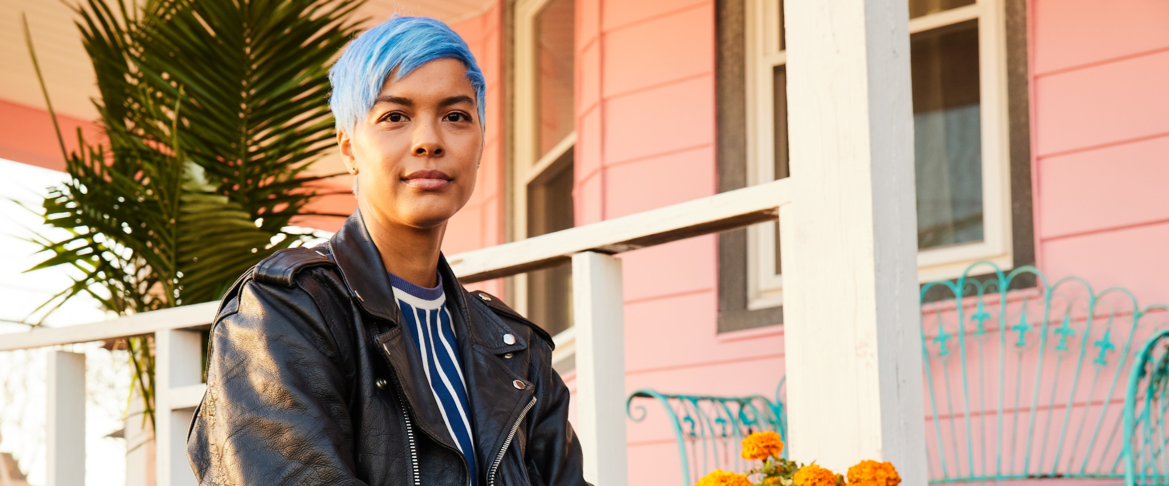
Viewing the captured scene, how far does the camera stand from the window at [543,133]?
5.28m

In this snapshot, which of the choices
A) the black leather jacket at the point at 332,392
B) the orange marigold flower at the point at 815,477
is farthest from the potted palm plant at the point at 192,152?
the orange marigold flower at the point at 815,477

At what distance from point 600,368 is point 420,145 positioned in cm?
65

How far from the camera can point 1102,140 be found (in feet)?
11.7

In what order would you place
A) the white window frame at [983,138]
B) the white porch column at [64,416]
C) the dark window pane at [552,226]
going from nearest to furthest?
the white porch column at [64,416] → the white window frame at [983,138] → the dark window pane at [552,226]

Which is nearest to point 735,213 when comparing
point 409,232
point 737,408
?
point 409,232

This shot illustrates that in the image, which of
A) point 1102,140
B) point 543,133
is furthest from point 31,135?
point 1102,140

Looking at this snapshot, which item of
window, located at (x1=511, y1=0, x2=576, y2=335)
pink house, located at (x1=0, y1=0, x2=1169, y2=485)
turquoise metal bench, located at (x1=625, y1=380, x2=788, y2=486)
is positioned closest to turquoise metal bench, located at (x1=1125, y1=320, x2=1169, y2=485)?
pink house, located at (x1=0, y1=0, x2=1169, y2=485)

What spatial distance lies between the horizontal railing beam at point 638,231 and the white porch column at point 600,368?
1.5 inches

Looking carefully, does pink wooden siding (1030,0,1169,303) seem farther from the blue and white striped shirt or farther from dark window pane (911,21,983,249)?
the blue and white striped shirt

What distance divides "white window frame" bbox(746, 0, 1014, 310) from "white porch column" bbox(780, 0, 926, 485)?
85.8 inches

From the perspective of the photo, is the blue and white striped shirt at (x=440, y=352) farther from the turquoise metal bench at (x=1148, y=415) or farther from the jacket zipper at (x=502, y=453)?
the turquoise metal bench at (x=1148, y=415)

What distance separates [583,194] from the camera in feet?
15.4

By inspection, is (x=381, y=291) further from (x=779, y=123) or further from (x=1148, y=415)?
(x=779, y=123)

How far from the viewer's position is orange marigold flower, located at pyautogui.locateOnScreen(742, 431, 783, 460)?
5.30ft
